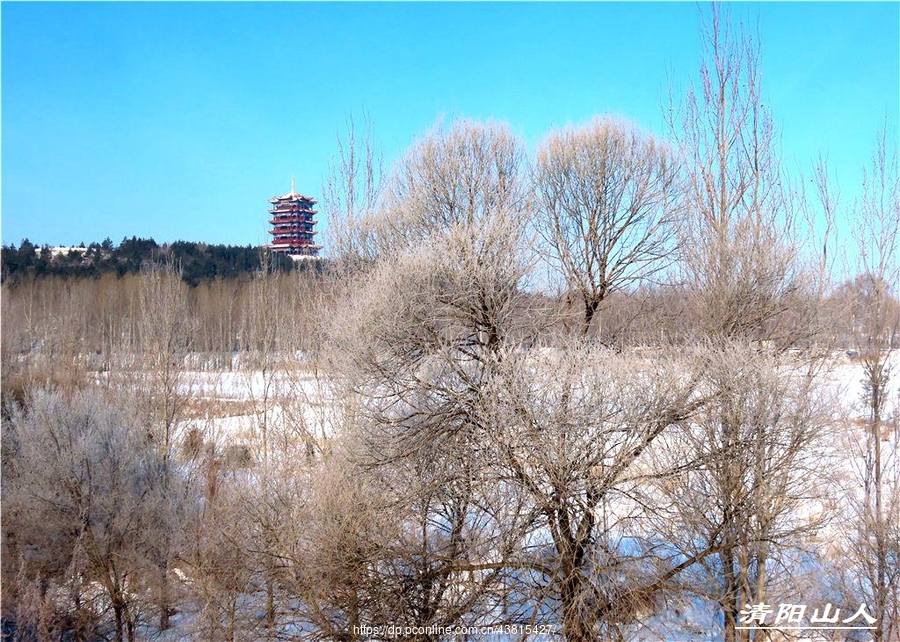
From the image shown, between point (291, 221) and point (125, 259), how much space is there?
12.5 m

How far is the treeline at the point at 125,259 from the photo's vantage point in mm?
41656

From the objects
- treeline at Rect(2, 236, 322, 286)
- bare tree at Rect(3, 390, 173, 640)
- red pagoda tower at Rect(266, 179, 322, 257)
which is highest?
red pagoda tower at Rect(266, 179, 322, 257)

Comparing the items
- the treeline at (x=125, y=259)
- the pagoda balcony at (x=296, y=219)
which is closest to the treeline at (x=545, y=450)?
the treeline at (x=125, y=259)

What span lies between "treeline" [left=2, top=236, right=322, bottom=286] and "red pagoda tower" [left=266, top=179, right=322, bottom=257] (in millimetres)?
2115

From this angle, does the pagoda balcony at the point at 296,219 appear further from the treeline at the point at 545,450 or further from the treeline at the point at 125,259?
the treeline at the point at 545,450

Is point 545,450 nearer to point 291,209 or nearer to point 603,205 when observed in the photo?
point 603,205

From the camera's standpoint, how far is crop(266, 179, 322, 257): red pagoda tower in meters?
46.4

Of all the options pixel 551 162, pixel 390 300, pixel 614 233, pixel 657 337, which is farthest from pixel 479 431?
pixel 551 162

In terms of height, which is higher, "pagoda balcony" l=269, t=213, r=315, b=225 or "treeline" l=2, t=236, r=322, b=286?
"pagoda balcony" l=269, t=213, r=315, b=225

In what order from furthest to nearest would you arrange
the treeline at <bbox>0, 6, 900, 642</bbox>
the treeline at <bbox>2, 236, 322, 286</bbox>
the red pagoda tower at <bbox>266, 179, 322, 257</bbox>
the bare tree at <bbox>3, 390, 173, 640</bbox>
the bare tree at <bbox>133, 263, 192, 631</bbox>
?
the red pagoda tower at <bbox>266, 179, 322, 257</bbox>
the treeline at <bbox>2, 236, 322, 286</bbox>
the bare tree at <bbox>133, 263, 192, 631</bbox>
the bare tree at <bbox>3, 390, 173, 640</bbox>
the treeline at <bbox>0, 6, 900, 642</bbox>

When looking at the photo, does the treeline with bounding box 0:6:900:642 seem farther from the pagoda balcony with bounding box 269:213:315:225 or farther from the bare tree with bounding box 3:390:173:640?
the pagoda balcony with bounding box 269:213:315:225

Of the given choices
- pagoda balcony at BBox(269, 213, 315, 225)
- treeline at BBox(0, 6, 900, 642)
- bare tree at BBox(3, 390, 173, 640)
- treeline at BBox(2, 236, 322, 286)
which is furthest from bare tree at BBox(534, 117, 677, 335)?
pagoda balcony at BBox(269, 213, 315, 225)

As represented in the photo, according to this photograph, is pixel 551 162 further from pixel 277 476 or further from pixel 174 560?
pixel 174 560

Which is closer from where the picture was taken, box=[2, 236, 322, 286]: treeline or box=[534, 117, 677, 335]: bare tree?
box=[534, 117, 677, 335]: bare tree
